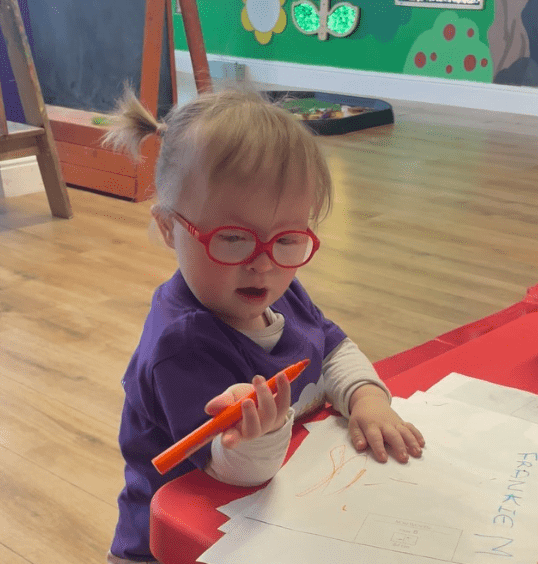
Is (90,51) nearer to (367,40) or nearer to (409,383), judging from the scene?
(367,40)

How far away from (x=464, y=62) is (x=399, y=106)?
1.33ft

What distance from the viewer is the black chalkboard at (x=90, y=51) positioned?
2855mm

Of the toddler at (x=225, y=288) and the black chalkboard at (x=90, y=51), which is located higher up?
the toddler at (x=225, y=288)

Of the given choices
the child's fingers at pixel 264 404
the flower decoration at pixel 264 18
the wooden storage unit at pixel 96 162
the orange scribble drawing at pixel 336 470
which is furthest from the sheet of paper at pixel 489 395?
the flower decoration at pixel 264 18

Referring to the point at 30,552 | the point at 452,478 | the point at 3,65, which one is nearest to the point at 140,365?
the point at 452,478

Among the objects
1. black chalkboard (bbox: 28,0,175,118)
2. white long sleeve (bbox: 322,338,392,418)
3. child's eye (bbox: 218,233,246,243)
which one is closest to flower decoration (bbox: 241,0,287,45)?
black chalkboard (bbox: 28,0,175,118)

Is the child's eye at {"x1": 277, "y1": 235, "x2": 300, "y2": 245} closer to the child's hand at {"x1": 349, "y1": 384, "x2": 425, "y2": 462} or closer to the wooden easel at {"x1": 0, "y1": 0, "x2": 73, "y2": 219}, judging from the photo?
the child's hand at {"x1": 349, "y1": 384, "x2": 425, "y2": 462}

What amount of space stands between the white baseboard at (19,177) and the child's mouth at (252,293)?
2.20m

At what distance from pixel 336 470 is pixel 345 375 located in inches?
5.7

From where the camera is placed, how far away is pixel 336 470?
0.57 m

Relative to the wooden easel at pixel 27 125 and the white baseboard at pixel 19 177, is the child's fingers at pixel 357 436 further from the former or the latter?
the white baseboard at pixel 19 177

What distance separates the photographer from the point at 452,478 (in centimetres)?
56

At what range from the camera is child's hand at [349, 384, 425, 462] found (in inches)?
23.4

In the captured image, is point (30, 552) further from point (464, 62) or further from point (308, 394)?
point (464, 62)
